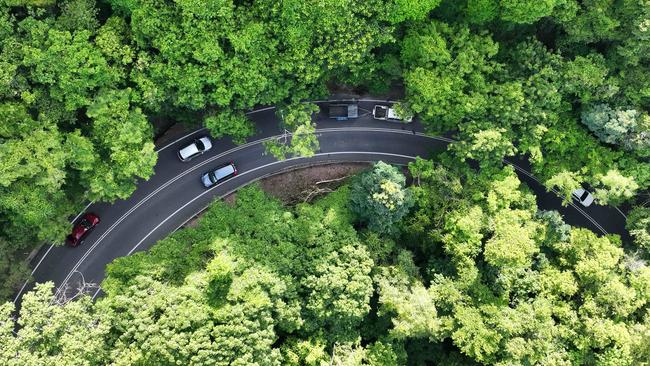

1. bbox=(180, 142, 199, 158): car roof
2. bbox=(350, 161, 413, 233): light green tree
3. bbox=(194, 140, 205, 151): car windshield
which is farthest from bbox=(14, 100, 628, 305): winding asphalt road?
bbox=(350, 161, 413, 233): light green tree

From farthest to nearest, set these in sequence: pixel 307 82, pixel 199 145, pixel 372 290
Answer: pixel 199 145 < pixel 307 82 < pixel 372 290

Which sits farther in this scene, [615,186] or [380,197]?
[615,186]

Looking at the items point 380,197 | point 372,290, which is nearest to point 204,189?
point 380,197

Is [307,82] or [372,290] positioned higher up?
[307,82]

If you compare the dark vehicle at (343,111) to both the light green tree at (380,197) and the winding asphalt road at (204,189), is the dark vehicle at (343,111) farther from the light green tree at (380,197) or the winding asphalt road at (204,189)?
the light green tree at (380,197)

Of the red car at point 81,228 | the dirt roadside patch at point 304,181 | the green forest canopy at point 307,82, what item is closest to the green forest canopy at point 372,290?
the green forest canopy at point 307,82

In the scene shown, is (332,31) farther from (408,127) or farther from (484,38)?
(408,127)

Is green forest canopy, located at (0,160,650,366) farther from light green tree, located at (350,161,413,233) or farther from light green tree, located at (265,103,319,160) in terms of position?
light green tree, located at (265,103,319,160)

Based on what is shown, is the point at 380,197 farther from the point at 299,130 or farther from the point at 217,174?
the point at 217,174
